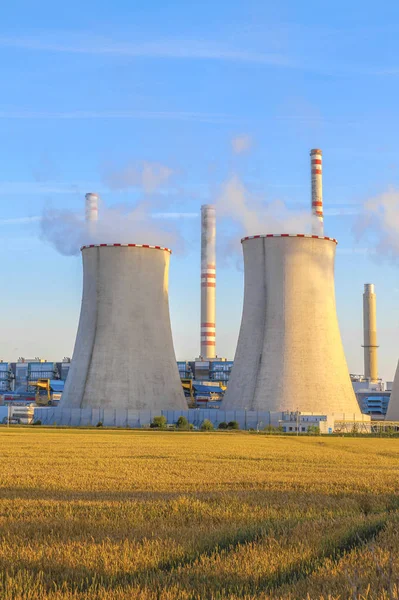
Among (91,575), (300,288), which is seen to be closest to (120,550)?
(91,575)

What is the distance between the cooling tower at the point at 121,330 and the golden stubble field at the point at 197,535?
25723mm

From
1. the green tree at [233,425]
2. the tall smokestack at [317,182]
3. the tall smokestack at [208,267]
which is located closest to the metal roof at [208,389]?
the tall smokestack at [208,267]

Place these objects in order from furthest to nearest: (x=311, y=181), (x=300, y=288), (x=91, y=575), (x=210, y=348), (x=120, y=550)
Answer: (x=210, y=348)
(x=311, y=181)
(x=300, y=288)
(x=120, y=550)
(x=91, y=575)

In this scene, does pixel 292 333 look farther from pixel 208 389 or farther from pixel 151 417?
pixel 208 389

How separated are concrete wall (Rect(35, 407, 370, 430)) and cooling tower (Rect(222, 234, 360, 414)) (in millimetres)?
480

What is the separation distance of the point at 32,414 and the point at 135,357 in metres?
8.52

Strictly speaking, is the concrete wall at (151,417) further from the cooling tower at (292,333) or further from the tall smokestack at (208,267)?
the tall smokestack at (208,267)

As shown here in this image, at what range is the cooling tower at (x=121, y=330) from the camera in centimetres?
3719

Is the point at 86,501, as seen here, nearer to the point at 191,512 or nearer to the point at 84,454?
the point at 191,512

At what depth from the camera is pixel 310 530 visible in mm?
5816

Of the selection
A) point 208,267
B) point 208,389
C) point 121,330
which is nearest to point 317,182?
point 208,267

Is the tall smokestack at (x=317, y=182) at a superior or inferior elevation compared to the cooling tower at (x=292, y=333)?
superior

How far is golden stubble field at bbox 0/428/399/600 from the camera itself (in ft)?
13.1

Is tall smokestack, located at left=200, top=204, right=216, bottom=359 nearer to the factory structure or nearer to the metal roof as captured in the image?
the metal roof
